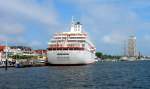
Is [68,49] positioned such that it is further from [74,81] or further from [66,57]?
[74,81]

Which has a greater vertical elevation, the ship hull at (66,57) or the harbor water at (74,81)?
the ship hull at (66,57)

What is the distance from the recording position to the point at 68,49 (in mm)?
146250

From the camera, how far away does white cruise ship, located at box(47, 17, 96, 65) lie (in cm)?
14490

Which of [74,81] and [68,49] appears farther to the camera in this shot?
[68,49]

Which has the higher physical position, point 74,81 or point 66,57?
point 66,57

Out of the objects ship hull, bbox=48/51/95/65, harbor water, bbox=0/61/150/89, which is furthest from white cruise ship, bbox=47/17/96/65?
harbor water, bbox=0/61/150/89

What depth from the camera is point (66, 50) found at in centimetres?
14588

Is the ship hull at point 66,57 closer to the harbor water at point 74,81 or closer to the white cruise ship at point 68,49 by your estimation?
the white cruise ship at point 68,49

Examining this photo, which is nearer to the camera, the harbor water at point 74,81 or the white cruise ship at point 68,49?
the harbor water at point 74,81

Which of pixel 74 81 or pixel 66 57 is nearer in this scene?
pixel 74 81

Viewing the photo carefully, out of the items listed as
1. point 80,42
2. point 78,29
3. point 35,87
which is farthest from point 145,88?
point 78,29

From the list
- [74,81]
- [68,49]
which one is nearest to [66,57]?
[68,49]

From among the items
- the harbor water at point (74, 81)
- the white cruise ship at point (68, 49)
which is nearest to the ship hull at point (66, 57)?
the white cruise ship at point (68, 49)

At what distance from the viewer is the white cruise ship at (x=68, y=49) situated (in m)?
145
